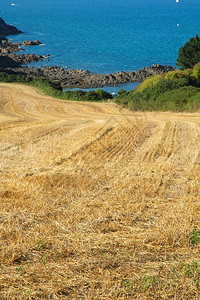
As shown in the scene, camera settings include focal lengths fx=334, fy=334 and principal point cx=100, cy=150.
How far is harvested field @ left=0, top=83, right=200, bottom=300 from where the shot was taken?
5868mm

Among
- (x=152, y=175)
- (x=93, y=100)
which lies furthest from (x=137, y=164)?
(x=93, y=100)

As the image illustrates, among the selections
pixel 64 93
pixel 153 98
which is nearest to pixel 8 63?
pixel 64 93

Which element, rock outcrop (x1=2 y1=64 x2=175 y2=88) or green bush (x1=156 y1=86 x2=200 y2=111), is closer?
green bush (x1=156 y1=86 x2=200 y2=111)

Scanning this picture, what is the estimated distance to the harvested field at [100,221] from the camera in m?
5.87

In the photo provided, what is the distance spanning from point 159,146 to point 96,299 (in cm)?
1176

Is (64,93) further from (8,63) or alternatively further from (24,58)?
(24,58)

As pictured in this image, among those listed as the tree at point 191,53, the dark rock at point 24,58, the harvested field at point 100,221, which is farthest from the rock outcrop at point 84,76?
the harvested field at point 100,221

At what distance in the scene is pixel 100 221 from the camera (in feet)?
26.8

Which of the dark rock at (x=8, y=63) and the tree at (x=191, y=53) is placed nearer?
the tree at (x=191, y=53)

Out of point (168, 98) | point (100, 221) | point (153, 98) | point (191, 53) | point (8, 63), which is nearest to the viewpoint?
point (100, 221)

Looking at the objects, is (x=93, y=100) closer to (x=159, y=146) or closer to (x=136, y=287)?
(x=159, y=146)

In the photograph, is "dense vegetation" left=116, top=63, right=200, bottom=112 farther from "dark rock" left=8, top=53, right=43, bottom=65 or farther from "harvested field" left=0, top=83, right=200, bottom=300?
"dark rock" left=8, top=53, right=43, bottom=65

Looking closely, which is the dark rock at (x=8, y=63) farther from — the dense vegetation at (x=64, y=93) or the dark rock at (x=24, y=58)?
the dense vegetation at (x=64, y=93)

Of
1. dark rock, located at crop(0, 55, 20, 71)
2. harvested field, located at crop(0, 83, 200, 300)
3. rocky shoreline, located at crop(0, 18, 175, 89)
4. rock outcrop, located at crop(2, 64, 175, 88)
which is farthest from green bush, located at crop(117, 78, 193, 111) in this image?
dark rock, located at crop(0, 55, 20, 71)
